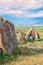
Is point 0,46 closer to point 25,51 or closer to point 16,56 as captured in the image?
point 16,56

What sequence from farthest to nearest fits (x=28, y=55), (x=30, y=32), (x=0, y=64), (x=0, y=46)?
1. (x=30, y=32)
2. (x=28, y=55)
3. (x=0, y=46)
4. (x=0, y=64)

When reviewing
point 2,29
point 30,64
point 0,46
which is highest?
point 2,29

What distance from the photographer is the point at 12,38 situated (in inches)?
720

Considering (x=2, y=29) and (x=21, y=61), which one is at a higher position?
(x=2, y=29)

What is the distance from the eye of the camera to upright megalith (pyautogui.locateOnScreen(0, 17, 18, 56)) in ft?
54.7

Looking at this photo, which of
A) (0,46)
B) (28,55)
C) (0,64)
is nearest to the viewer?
(0,64)

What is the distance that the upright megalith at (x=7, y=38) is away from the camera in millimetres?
16666

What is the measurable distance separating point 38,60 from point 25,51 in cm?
288

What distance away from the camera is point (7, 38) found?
17375 mm

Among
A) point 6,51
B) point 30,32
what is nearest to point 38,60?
point 6,51

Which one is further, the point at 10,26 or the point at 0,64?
the point at 10,26

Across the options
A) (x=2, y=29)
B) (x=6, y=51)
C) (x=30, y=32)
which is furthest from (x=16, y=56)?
(x=30, y=32)

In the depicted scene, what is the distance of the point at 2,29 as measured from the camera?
1694 cm

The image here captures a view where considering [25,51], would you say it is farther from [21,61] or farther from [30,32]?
[30,32]
